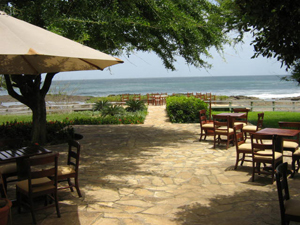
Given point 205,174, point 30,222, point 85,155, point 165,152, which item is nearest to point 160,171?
point 205,174

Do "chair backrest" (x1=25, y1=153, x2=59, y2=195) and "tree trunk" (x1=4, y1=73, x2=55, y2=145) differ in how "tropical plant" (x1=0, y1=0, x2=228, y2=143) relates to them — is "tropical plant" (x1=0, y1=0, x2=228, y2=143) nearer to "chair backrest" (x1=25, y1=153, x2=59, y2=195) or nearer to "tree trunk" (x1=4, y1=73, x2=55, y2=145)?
"tree trunk" (x1=4, y1=73, x2=55, y2=145)

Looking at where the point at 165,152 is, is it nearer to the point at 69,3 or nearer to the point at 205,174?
the point at 205,174

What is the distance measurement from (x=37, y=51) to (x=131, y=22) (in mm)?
4536

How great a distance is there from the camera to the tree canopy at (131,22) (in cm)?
715

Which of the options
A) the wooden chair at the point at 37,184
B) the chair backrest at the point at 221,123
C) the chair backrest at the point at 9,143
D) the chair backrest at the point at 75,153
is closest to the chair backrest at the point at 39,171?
the wooden chair at the point at 37,184

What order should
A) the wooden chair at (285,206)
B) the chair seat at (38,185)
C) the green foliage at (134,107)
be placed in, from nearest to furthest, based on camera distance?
1. the wooden chair at (285,206)
2. the chair seat at (38,185)
3. the green foliage at (134,107)

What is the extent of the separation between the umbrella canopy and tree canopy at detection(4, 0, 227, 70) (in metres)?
1.25

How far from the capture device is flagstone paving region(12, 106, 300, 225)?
14.1 ft

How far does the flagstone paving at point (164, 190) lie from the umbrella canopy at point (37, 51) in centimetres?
226

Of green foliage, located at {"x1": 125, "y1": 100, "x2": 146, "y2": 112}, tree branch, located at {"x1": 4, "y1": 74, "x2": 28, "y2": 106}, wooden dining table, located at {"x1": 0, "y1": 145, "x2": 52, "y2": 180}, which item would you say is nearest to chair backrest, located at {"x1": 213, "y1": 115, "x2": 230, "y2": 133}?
wooden dining table, located at {"x1": 0, "y1": 145, "x2": 52, "y2": 180}

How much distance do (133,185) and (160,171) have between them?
110 cm

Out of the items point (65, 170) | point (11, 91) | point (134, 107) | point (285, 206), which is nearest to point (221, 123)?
point (65, 170)

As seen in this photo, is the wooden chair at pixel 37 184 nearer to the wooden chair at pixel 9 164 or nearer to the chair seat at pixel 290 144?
the wooden chair at pixel 9 164

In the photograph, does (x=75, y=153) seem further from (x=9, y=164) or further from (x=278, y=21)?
(x=278, y=21)
